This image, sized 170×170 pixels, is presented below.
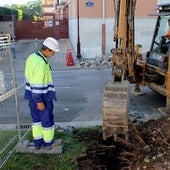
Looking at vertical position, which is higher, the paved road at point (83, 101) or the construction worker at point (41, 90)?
the construction worker at point (41, 90)

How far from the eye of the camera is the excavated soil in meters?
5.46

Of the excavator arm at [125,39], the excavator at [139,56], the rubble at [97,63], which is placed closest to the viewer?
the excavator at [139,56]

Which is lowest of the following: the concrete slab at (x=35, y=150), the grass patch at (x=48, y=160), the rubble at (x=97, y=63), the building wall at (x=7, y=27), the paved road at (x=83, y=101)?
the rubble at (x=97, y=63)

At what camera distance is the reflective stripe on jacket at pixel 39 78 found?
5871 mm

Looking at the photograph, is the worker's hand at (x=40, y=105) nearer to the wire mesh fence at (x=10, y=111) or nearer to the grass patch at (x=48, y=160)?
the wire mesh fence at (x=10, y=111)

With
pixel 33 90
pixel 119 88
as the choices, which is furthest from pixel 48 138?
pixel 119 88

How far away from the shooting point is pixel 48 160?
609 centimetres

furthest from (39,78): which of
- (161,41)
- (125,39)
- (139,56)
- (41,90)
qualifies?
(139,56)

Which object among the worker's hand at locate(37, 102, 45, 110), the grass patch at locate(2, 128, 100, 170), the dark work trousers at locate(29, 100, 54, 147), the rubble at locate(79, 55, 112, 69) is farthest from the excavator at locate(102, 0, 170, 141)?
the rubble at locate(79, 55, 112, 69)

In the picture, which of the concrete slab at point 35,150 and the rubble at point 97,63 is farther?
the rubble at point 97,63

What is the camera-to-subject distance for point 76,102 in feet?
34.6

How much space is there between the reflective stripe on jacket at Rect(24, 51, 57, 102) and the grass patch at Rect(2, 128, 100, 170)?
102 cm

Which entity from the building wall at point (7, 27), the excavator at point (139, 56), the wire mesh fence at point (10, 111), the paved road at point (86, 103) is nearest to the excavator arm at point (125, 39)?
the excavator at point (139, 56)

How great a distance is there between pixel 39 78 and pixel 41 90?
21 centimetres
